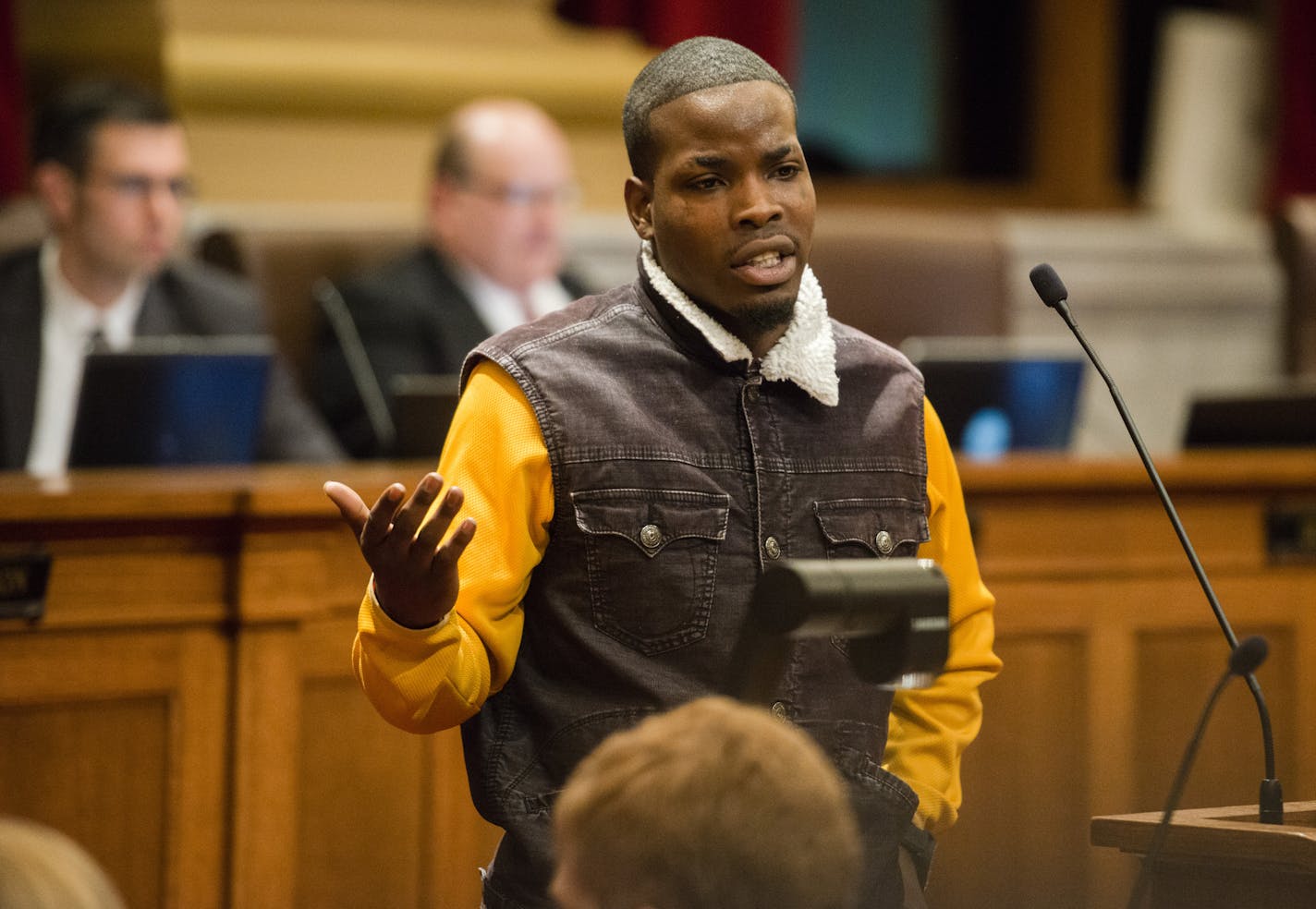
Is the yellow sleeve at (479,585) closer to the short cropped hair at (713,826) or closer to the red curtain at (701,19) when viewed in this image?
the short cropped hair at (713,826)

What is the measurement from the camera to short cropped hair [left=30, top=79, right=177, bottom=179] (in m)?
3.60

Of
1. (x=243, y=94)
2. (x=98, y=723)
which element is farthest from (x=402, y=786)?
(x=243, y=94)

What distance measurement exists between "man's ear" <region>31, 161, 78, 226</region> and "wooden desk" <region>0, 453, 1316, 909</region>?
1.27 m

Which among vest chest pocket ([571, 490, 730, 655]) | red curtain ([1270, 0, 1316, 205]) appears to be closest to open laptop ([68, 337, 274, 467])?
vest chest pocket ([571, 490, 730, 655])

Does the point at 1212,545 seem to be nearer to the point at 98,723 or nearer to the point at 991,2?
the point at 98,723

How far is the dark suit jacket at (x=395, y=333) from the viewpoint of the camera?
11.8ft

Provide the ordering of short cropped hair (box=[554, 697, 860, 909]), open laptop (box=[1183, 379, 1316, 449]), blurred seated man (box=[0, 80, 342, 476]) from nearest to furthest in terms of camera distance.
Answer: short cropped hair (box=[554, 697, 860, 909])
open laptop (box=[1183, 379, 1316, 449])
blurred seated man (box=[0, 80, 342, 476])

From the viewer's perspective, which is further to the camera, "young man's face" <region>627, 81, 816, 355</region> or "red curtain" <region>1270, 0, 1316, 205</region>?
"red curtain" <region>1270, 0, 1316, 205</region>

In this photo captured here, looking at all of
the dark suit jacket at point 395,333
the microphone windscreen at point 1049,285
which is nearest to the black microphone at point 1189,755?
the microphone windscreen at point 1049,285

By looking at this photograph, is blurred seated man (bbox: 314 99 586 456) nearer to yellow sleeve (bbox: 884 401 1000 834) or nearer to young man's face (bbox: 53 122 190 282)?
young man's face (bbox: 53 122 190 282)

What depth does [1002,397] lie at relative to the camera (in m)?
3.04

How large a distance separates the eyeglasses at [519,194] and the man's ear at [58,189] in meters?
0.75

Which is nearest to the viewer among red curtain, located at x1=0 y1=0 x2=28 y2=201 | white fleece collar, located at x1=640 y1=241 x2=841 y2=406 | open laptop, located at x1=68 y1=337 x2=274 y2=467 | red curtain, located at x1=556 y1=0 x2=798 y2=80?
white fleece collar, located at x1=640 y1=241 x2=841 y2=406

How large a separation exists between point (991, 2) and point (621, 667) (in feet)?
13.9
